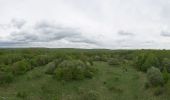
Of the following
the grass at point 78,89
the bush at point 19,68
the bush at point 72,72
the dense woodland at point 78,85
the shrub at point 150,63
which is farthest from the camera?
the shrub at point 150,63

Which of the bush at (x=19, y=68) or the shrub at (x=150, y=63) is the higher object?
the shrub at (x=150, y=63)

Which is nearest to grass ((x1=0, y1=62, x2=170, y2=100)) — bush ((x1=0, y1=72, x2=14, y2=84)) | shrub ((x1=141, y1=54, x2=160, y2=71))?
bush ((x1=0, y1=72, x2=14, y2=84))

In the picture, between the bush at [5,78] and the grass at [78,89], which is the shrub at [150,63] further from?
the bush at [5,78]

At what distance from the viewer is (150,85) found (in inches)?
1064

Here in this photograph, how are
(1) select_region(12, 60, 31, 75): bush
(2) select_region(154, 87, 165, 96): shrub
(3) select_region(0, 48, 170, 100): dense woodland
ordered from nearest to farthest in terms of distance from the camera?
(3) select_region(0, 48, 170, 100): dense woodland
(2) select_region(154, 87, 165, 96): shrub
(1) select_region(12, 60, 31, 75): bush

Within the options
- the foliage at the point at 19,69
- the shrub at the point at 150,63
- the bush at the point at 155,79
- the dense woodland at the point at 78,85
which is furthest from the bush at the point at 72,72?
the shrub at the point at 150,63

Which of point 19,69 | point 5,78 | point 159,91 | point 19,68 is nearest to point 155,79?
point 159,91

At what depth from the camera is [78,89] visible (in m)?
26.2

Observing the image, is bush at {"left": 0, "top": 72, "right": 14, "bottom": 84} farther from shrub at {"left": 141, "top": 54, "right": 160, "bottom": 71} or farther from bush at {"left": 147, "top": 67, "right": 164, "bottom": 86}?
shrub at {"left": 141, "top": 54, "right": 160, "bottom": 71}

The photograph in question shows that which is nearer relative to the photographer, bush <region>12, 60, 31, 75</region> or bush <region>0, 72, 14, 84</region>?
bush <region>0, 72, 14, 84</region>

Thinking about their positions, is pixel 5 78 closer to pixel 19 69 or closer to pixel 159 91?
pixel 19 69

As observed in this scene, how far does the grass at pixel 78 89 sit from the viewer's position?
22.8 meters

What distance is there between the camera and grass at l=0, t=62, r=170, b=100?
2280 cm

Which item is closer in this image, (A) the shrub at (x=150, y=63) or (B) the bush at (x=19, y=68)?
(B) the bush at (x=19, y=68)
